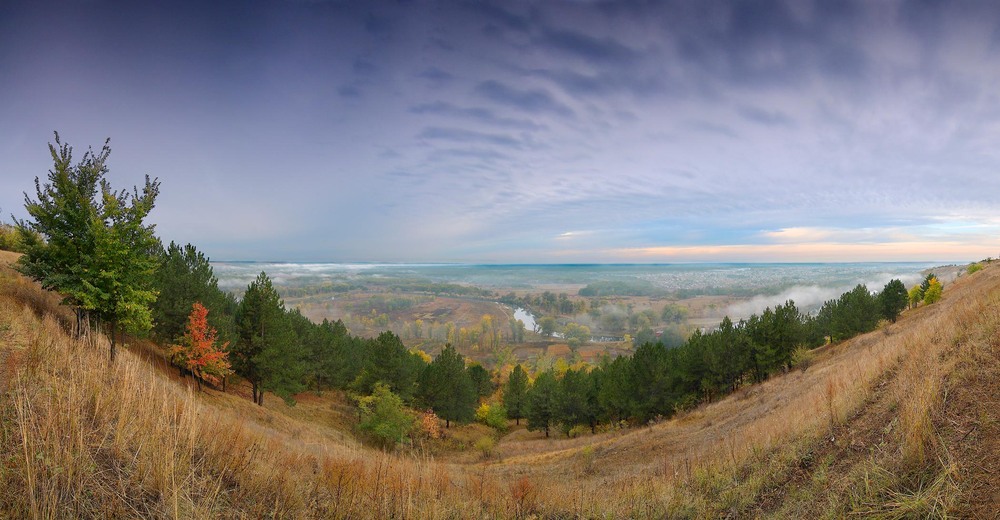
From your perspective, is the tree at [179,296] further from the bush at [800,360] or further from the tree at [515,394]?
the bush at [800,360]

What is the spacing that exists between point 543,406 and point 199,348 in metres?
35.0

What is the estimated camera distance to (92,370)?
507 centimetres

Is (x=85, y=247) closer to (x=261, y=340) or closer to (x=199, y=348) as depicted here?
(x=199, y=348)

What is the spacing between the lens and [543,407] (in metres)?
44.6

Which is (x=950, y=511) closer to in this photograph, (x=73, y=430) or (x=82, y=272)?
(x=73, y=430)

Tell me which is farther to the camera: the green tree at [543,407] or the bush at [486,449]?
the green tree at [543,407]

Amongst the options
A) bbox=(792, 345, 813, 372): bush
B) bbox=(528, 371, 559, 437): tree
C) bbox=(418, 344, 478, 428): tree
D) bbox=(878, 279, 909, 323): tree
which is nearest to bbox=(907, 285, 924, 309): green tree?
bbox=(878, 279, 909, 323): tree

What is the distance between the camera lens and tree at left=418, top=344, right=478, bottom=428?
4069 centimetres

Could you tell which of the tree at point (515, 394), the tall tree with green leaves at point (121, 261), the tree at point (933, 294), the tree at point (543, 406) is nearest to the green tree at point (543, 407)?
the tree at point (543, 406)

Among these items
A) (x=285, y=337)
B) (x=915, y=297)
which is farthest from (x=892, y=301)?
(x=285, y=337)

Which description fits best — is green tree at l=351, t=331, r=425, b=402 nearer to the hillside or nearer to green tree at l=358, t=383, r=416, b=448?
green tree at l=358, t=383, r=416, b=448

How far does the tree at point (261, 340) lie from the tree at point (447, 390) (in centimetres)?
1583

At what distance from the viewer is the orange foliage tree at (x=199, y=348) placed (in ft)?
74.6

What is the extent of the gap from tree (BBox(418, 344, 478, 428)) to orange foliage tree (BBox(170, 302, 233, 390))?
20667mm
